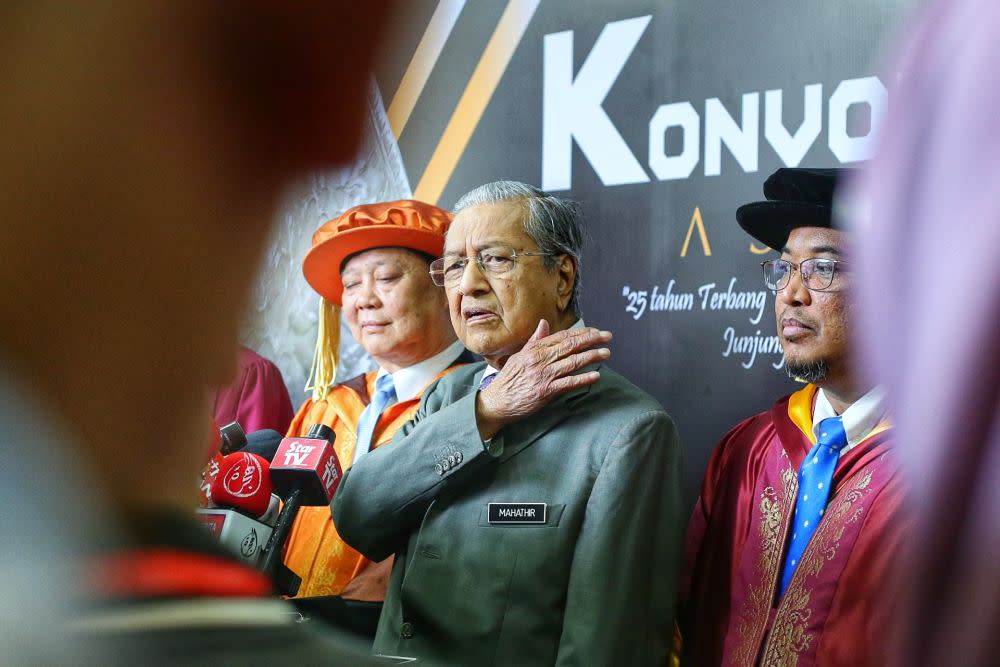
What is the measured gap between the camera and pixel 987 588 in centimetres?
38

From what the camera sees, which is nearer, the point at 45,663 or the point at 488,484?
the point at 45,663

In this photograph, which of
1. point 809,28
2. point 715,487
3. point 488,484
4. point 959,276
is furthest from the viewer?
point 809,28

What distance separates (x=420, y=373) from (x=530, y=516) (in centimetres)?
104

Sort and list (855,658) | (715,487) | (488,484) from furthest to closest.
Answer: (715,487)
(488,484)
(855,658)

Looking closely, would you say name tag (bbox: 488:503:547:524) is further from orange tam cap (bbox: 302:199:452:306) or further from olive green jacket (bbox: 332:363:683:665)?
orange tam cap (bbox: 302:199:452:306)

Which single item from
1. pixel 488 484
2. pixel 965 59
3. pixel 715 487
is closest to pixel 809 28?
pixel 715 487

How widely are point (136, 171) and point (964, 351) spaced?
1.06 feet

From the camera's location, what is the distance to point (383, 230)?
3.23 meters

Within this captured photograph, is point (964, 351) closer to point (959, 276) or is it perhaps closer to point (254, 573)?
point (959, 276)

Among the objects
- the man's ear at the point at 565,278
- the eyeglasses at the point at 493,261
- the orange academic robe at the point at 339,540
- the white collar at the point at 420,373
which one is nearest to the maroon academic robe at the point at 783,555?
the man's ear at the point at 565,278

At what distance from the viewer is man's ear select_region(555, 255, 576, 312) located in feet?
8.68

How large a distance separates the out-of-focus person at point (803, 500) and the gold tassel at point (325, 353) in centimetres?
136

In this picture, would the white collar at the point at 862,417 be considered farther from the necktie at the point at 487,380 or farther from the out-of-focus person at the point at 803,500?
the necktie at the point at 487,380

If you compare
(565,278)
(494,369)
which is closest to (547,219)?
(565,278)
